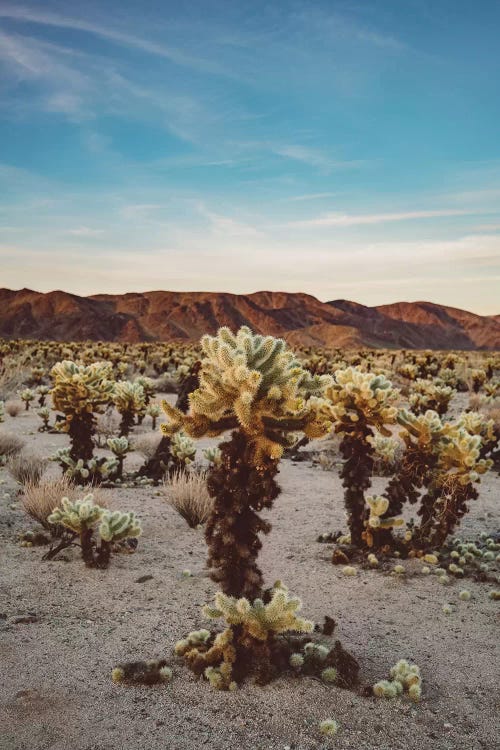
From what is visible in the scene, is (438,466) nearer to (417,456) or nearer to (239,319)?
(417,456)

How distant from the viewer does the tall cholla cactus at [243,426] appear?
3.31 metres

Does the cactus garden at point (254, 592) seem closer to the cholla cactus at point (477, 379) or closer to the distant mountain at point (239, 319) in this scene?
the cholla cactus at point (477, 379)

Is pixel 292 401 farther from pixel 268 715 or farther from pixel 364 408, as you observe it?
pixel 364 408

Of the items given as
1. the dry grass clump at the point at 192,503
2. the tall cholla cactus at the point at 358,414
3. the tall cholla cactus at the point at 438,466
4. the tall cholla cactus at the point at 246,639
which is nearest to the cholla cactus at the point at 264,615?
the tall cholla cactus at the point at 246,639

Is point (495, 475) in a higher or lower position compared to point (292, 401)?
lower

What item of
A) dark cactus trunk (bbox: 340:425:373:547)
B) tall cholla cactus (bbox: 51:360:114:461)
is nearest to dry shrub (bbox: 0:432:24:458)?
tall cholla cactus (bbox: 51:360:114:461)

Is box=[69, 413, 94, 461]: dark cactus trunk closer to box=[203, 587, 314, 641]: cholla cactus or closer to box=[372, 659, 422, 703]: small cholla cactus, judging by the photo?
box=[203, 587, 314, 641]: cholla cactus

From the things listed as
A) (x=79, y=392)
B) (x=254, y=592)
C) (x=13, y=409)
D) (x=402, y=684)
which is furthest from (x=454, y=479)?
(x=13, y=409)

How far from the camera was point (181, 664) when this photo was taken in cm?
363

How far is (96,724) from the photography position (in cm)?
304

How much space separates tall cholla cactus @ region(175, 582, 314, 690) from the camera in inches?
130

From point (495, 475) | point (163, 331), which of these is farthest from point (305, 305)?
point (495, 475)

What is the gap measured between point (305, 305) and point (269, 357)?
13157cm

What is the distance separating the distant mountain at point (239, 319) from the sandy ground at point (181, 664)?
89.1 m
